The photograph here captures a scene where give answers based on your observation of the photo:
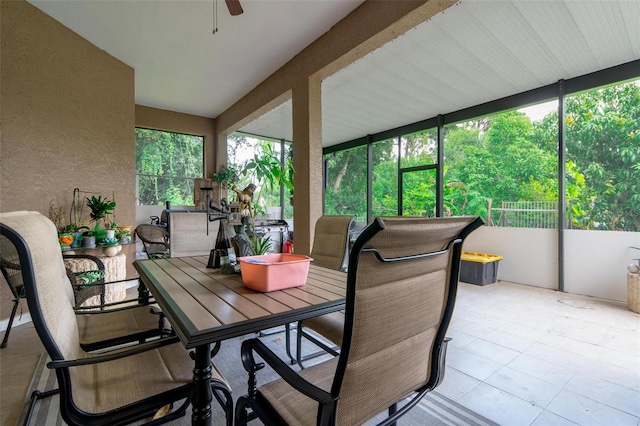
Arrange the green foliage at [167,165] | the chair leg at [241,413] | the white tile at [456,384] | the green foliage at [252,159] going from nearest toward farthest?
1. the chair leg at [241,413]
2. the white tile at [456,384]
3. the green foliage at [167,165]
4. the green foliage at [252,159]

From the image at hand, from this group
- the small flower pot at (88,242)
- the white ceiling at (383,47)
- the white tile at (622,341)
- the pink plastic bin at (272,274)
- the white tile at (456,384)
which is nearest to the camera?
the pink plastic bin at (272,274)

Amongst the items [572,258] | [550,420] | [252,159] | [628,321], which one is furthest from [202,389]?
[252,159]

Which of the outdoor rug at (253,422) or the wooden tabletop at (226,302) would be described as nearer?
the wooden tabletop at (226,302)

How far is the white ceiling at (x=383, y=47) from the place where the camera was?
2.91m

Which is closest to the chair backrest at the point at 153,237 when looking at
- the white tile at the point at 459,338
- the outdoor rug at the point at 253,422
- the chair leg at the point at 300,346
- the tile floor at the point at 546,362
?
the outdoor rug at the point at 253,422

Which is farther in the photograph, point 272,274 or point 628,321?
point 628,321

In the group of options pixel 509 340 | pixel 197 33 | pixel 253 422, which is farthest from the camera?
pixel 197 33

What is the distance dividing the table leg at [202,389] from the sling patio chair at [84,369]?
134mm

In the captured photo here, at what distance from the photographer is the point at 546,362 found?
223 centimetres

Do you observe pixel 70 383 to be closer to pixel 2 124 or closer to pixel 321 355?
pixel 321 355

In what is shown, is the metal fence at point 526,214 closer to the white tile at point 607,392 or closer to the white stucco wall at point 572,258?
the white stucco wall at point 572,258

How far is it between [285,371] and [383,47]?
3688 millimetres

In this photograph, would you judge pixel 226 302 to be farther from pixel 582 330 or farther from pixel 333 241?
pixel 582 330

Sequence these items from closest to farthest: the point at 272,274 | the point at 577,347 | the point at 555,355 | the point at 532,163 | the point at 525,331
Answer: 1. the point at 272,274
2. the point at 555,355
3. the point at 577,347
4. the point at 525,331
5. the point at 532,163
